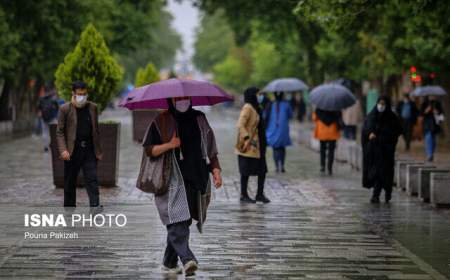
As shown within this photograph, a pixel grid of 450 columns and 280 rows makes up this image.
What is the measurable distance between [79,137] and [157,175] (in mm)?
4874

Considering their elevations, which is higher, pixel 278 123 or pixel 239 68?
pixel 239 68

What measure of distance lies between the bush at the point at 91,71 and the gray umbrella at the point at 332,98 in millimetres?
5905

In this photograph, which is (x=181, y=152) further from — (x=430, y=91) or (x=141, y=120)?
(x=141, y=120)

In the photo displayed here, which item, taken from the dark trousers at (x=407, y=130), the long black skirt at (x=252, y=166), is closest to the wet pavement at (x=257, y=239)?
the long black skirt at (x=252, y=166)

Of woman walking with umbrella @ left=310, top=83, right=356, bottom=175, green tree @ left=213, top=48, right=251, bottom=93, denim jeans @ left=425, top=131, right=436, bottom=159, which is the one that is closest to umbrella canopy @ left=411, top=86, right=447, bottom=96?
denim jeans @ left=425, top=131, right=436, bottom=159

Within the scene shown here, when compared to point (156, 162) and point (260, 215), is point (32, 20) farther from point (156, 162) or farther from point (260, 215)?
point (156, 162)

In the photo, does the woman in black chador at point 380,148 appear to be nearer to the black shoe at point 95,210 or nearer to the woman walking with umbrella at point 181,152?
the black shoe at point 95,210

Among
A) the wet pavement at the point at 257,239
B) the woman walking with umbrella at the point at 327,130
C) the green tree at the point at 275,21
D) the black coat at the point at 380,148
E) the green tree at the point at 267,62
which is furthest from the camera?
the green tree at the point at 267,62

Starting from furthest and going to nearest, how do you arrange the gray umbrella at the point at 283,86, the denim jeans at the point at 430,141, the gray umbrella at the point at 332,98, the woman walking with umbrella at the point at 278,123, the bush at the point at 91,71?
the denim jeans at the point at 430,141 → the gray umbrella at the point at 283,86 → the gray umbrella at the point at 332,98 → the woman walking with umbrella at the point at 278,123 → the bush at the point at 91,71

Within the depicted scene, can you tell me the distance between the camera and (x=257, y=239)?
1255 cm

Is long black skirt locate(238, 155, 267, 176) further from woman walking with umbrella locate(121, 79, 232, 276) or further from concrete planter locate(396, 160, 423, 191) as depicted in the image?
woman walking with umbrella locate(121, 79, 232, 276)

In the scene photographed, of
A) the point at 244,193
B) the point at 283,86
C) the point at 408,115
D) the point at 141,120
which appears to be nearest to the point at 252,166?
the point at 244,193

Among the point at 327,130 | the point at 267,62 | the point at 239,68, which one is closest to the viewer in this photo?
the point at 327,130

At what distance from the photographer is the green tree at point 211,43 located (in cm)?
14200
